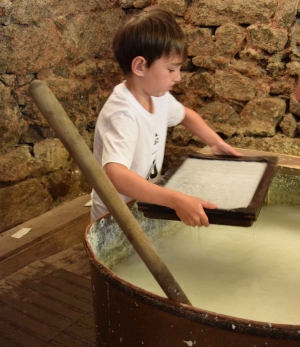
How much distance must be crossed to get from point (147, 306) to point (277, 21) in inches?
77.8

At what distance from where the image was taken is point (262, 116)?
2.60 meters

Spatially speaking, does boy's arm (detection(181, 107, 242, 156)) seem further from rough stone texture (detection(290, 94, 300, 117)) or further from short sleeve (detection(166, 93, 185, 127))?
rough stone texture (detection(290, 94, 300, 117))

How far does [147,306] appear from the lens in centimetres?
89

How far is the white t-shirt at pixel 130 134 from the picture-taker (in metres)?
1.35

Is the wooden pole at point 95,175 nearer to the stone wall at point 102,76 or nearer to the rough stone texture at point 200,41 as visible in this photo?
the stone wall at point 102,76

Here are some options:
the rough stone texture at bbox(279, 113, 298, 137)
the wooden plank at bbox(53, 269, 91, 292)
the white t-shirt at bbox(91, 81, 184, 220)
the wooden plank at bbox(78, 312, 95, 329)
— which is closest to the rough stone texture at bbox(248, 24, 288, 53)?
the rough stone texture at bbox(279, 113, 298, 137)

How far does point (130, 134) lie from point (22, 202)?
119 centimetres

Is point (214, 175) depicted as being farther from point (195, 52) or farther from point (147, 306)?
point (195, 52)

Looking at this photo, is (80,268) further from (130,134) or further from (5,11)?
(5,11)

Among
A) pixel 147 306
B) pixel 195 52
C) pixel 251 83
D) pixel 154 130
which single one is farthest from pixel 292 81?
pixel 147 306

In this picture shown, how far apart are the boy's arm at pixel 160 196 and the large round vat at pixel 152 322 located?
0.35 feet

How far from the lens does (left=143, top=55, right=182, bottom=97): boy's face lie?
4.81ft

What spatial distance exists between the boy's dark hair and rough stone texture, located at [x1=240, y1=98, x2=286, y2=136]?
1.17 metres

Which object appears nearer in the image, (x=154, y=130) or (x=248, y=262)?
(x=248, y=262)
